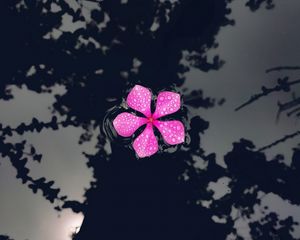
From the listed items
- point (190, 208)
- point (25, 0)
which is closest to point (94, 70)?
point (25, 0)

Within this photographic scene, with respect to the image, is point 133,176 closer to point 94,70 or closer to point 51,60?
point 94,70

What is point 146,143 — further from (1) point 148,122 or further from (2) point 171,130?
(1) point 148,122

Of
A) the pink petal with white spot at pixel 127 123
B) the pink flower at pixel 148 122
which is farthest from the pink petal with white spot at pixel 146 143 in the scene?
the pink petal with white spot at pixel 127 123

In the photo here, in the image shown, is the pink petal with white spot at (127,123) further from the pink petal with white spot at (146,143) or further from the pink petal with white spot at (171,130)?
the pink petal with white spot at (171,130)

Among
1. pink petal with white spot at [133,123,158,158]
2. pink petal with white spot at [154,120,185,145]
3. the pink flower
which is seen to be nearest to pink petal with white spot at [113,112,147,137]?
the pink flower

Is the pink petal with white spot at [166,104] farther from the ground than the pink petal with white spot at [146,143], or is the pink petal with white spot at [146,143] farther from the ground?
the pink petal with white spot at [166,104]

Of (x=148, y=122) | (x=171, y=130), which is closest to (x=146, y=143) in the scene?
(x=171, y=130)
